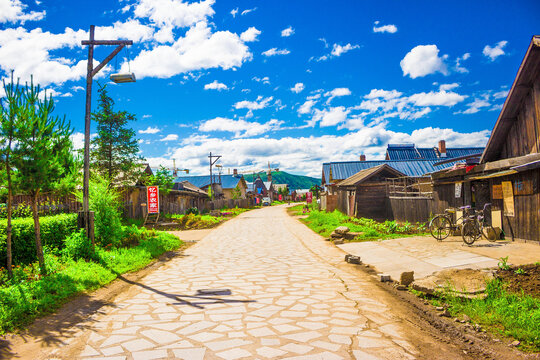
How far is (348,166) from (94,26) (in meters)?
32.2

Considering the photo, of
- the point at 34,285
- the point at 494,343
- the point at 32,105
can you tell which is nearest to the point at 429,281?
the point at 494,343

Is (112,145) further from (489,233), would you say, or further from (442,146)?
(442,146)

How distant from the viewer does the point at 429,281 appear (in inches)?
250

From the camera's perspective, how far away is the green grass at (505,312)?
4.07 meters

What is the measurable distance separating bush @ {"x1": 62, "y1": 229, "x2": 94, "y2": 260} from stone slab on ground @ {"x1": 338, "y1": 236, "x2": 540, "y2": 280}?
7.50m

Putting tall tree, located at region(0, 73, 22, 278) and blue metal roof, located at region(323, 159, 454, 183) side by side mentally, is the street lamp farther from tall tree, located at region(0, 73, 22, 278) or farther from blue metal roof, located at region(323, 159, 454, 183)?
blue metal roof, located at region(323, 159, 454, 183)

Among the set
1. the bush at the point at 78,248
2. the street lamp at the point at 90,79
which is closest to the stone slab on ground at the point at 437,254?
the bush at the point at 78,248

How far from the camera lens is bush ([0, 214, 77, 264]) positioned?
8.04 meters

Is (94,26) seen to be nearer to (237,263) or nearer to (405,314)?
(237,263)

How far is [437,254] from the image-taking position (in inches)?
351

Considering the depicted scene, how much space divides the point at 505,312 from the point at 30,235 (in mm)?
9957

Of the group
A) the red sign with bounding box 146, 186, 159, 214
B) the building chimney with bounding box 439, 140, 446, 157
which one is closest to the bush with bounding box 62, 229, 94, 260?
the red sign with bounding box 146, 186, 159, 214

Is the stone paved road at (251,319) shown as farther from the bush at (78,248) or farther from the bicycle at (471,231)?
the bicycle at (471,231)

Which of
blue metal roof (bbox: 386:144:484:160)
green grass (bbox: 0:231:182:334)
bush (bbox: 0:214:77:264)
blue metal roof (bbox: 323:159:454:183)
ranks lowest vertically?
green grass (bbox: 0:231:182:334)
